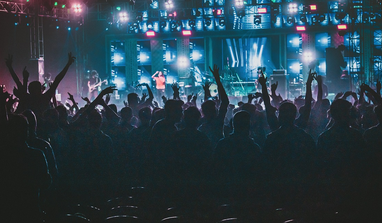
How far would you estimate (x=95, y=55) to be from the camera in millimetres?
24328

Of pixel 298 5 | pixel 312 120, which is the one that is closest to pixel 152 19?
pixel 298 5

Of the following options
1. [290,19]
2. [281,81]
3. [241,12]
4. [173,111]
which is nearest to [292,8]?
[290,19]

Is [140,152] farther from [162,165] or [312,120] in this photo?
[312,120]

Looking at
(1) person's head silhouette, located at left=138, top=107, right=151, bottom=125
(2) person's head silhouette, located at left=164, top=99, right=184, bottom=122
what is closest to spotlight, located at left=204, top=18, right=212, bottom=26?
(1) person's head silhouette, located at left=138, top=107, right=151, bottom=125

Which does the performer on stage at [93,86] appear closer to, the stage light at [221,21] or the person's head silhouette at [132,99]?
the stage light at [221,21]

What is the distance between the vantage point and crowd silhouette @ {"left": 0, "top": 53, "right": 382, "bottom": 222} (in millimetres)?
3141

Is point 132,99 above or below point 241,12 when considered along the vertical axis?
below

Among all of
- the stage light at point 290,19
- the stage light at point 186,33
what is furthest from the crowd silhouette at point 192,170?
the stage light at point 186,33

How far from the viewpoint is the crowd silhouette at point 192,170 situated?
3.14 meters

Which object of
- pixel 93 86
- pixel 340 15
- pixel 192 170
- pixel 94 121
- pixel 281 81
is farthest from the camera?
pixel 93 86

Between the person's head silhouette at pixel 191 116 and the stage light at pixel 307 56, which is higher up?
the stage light at pixel 307 56

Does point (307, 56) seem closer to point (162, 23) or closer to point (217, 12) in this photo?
point (217, 12)

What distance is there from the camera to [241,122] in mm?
3623

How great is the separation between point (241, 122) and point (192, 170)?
0.63m
